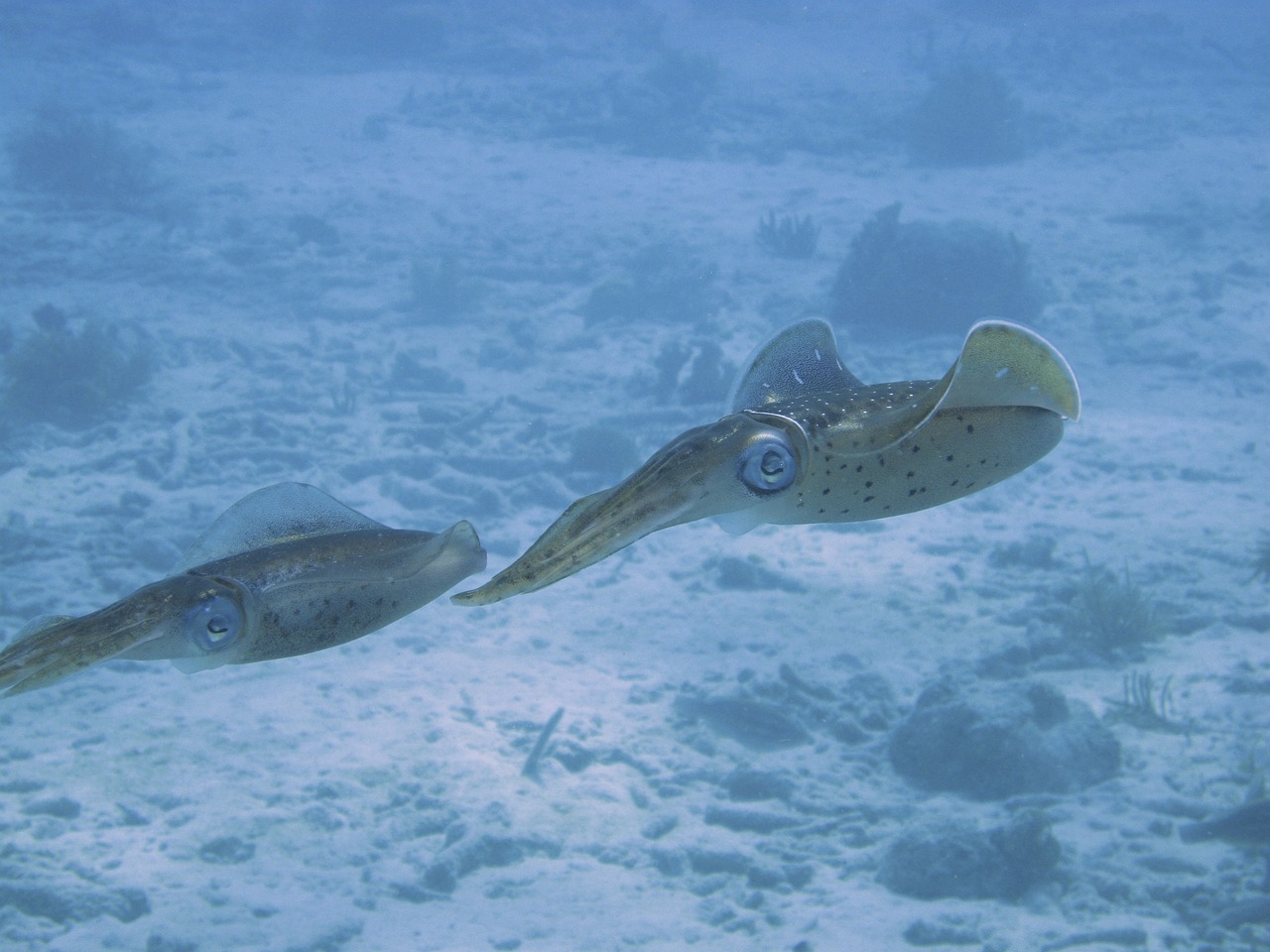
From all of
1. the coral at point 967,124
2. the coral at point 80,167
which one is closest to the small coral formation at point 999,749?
the coral at point 80,167

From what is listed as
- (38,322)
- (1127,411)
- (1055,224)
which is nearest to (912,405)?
(1127,411)

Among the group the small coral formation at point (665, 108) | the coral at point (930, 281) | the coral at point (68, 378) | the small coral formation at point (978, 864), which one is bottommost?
the small coral formation at point (978, 864)

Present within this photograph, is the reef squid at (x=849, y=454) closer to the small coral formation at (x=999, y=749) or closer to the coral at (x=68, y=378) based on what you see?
the small coral formation at (x=999, y=749)

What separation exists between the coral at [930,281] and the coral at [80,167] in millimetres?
21355

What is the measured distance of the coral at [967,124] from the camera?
32531 millimetres

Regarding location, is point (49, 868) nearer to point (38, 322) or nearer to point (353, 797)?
point (353, 797)

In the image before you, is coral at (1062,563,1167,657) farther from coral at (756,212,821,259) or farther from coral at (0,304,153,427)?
coral at (0,304,153,427)

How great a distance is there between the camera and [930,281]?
69.2 ft

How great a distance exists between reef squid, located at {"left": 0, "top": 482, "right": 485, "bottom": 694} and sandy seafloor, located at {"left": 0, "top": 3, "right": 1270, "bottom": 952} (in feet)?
23.0

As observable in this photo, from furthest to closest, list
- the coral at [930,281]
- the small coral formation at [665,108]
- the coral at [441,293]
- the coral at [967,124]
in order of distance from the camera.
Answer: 1. the small coral formation at [665,108]
2. the coral at [967,124]
3. the coral at [441,293]
4. the coral at [930,281]

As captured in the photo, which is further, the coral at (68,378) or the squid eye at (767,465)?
the coral at (68,378)

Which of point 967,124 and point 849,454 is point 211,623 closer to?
point 849,454

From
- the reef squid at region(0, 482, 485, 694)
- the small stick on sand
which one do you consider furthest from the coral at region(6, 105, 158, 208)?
the reef squid at region(0, 482, 485, 694)

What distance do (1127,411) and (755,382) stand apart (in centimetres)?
1858
